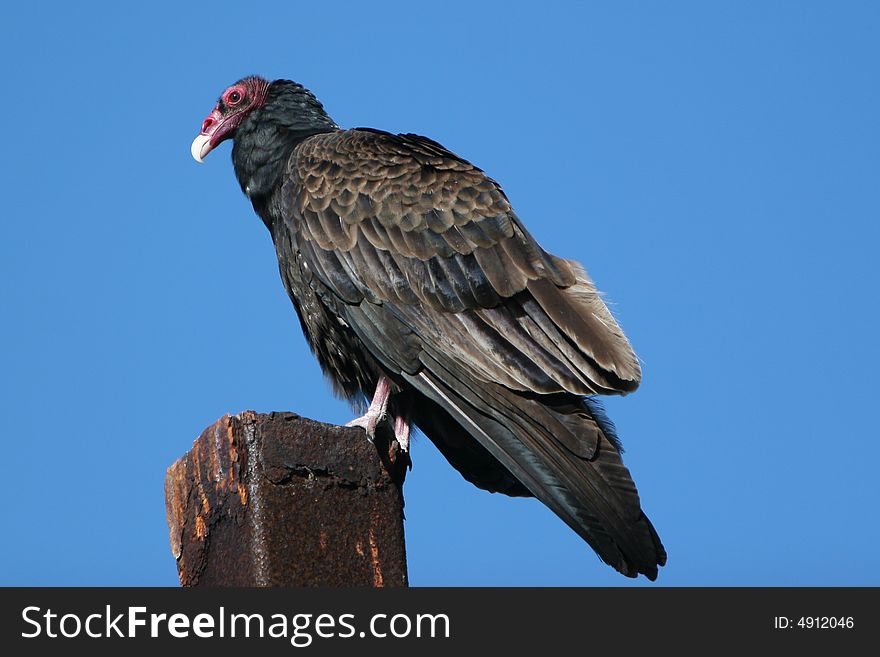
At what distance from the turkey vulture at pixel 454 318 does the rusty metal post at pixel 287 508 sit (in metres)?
0.76

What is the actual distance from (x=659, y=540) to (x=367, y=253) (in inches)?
79.6

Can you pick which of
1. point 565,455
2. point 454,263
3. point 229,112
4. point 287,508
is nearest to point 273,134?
point 229,112

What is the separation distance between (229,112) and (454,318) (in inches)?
94.7

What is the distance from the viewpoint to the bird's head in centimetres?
707

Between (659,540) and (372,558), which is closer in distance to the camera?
(372,558)

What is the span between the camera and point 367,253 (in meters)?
5.77

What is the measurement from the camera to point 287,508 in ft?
13.7

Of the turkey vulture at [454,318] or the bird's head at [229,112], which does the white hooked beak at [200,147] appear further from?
the turkey vulture at [454,318]

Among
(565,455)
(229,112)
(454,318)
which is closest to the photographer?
(565,455)

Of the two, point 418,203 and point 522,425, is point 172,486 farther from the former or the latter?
point 418,203

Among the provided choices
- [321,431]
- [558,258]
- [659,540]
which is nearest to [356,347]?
[558,258]

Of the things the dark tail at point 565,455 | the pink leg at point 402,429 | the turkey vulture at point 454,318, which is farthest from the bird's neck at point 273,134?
the dark tail at point 565,455

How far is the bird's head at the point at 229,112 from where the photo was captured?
7.07 m

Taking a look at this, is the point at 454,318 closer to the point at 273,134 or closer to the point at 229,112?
the point at 273,134
